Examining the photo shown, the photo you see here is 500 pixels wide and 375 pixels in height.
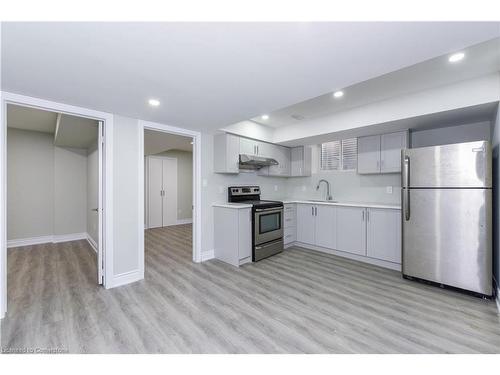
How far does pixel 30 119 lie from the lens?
4023 mm

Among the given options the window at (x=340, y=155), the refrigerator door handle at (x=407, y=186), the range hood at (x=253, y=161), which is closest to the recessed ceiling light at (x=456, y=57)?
the refrigerator door handle at (x=407, y=186)

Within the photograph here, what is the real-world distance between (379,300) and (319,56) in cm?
245

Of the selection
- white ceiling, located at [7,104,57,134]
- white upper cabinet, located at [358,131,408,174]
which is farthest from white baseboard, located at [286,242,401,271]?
white ceiling, located at [7,104,57,134]

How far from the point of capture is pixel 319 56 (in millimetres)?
1590

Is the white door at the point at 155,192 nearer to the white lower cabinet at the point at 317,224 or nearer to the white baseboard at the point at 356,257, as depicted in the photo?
the white baseboard at the point at 356,257

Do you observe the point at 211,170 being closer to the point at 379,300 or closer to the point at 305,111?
the point at 305,111

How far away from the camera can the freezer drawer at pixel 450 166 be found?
245 centimetres

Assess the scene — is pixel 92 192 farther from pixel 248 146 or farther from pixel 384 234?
pixel 384 234

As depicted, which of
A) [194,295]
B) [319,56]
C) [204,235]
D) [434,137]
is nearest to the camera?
[319,56]

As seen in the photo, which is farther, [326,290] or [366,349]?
[326,290]

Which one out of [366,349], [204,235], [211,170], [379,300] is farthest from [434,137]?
[204,235]

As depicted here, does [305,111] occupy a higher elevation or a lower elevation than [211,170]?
higher

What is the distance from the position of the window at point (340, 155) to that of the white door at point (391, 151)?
493 millimetres

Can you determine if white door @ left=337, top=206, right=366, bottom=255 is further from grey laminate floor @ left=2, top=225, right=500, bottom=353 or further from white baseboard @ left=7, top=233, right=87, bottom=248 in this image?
A: white baseboard @ left=7, top=233, right=87, bottom=248
